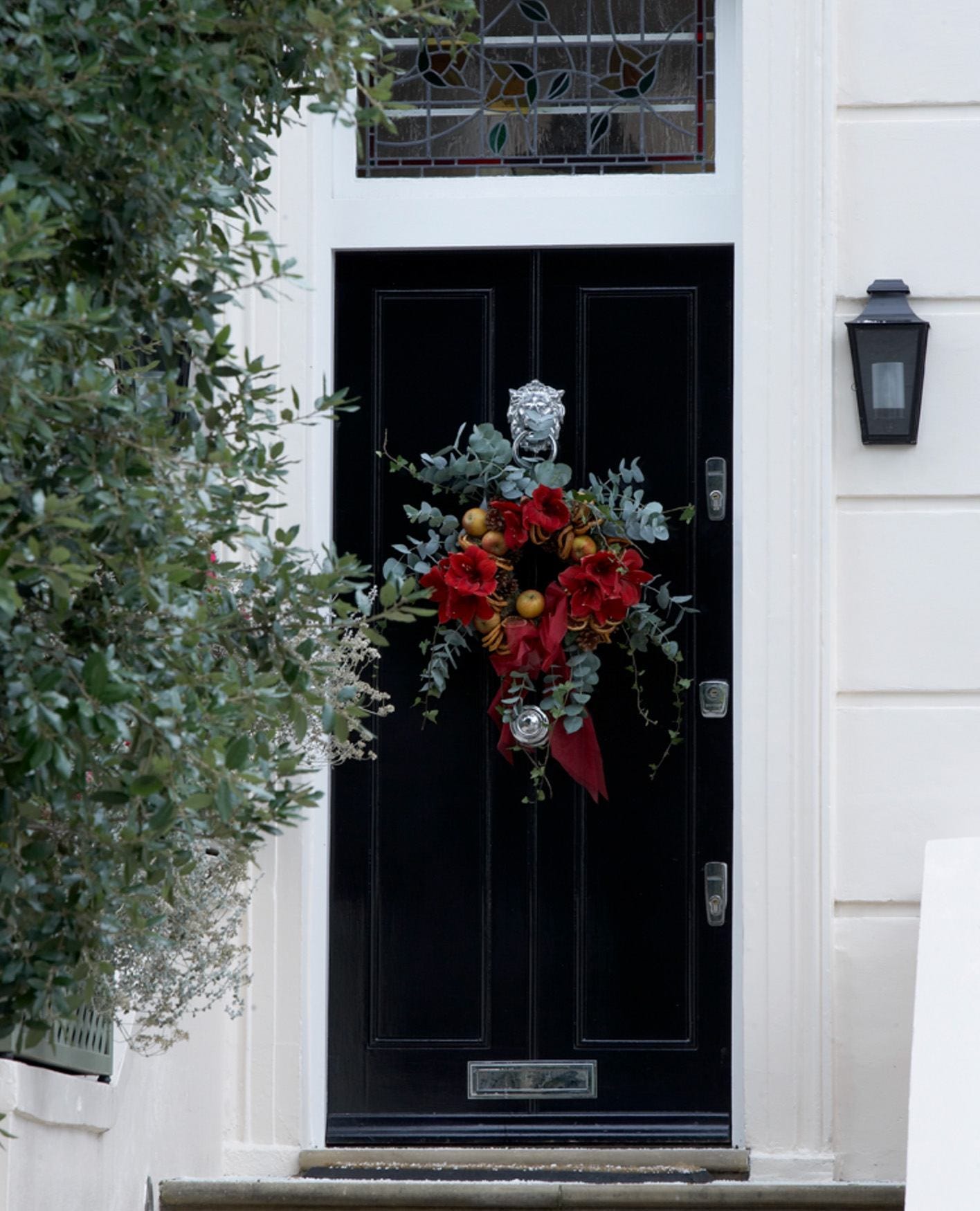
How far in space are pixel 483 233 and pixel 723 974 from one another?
6.17 feet

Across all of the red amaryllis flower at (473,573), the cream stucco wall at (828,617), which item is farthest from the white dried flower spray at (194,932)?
the cream stucco wall at (828,617)

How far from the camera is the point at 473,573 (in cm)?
386

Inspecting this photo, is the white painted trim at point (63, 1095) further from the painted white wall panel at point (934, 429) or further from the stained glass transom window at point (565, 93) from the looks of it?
the stained glass transom window at point (565, 93)

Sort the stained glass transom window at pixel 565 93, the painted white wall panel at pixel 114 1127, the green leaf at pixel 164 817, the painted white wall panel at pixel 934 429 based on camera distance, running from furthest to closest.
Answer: the stained glass transom window at pixel 565 93 < the painted white wall panel at pixel 934 429 < the painted white wall panel at pixel 114 1127 < the green leaf at pixel 164 817

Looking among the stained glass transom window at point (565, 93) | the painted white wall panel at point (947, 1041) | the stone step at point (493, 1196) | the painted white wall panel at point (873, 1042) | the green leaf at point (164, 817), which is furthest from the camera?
the stained glass transom window at point (565, 93)

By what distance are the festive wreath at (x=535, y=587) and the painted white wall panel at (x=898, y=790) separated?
1.41 feet

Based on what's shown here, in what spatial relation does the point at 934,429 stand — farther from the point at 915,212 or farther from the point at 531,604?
the point at 531,604

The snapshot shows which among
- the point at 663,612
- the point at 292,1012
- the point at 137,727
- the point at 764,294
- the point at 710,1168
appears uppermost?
the point at 764,294

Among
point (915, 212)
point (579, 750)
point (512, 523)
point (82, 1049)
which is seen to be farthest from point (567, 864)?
point (915, 212)

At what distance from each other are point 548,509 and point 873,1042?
1.41 m

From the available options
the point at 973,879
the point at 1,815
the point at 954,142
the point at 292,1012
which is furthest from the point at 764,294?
the point at 1,815

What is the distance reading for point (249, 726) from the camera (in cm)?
174

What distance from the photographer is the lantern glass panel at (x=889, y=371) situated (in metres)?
3.73

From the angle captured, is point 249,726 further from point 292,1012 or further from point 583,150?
point 583,150
